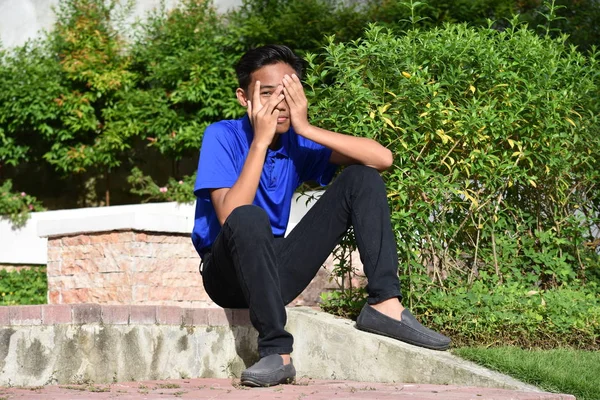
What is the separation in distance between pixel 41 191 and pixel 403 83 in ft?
27.1

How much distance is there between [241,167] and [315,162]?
0.38m

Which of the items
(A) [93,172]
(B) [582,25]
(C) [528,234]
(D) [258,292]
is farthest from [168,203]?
(D) [258,292]

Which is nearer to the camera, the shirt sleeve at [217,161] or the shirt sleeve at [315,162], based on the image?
the shirt sleeve at [217,161]

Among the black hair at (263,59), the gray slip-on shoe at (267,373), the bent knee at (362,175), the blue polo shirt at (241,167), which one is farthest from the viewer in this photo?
the black hair at (263,59)

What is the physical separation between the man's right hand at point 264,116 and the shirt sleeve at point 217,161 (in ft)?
0.43

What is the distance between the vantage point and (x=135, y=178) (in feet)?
33.4

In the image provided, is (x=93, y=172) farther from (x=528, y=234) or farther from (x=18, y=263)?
(x=528, y=234)

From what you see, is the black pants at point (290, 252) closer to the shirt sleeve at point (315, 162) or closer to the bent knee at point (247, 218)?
the bent knee at point (247, 218)

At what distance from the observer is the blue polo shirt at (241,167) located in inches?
140

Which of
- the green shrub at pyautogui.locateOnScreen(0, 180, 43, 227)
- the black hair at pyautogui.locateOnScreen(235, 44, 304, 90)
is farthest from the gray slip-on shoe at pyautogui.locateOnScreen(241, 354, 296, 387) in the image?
the green shrub at pyautogui.locateOnScreen(0, 180, 43, 227)

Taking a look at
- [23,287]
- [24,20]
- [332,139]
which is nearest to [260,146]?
[332,139]

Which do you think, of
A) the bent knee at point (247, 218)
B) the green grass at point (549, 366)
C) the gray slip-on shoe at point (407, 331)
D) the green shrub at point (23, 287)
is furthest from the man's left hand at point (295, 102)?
the green shrub at point (23, 287)

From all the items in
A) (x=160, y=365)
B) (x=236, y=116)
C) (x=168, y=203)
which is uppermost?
(x=236, y=116)

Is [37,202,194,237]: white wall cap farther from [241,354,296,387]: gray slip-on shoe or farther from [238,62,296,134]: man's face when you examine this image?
[241,354,296,387]: gray slip-on shoe
